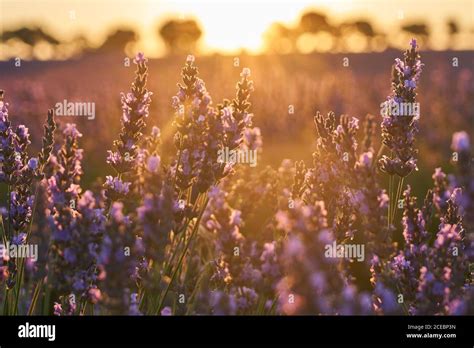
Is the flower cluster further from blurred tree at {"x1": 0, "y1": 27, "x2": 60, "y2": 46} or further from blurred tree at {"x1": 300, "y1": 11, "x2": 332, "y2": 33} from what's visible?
blurred tree at {"x1": 300, "y1": 11, "x2": 332, "y2": 33}

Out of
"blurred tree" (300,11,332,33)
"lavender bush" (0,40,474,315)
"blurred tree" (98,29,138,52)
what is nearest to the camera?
"lavender bush" (0,40,474,315)

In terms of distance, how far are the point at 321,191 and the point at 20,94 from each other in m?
12.8

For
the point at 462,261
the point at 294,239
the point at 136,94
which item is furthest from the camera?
the point at 136,94

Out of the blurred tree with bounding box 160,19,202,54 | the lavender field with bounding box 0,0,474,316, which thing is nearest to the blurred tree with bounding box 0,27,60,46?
the blurred tree with bounding box 160,19,202,54

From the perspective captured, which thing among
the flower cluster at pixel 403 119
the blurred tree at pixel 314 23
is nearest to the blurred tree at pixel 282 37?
the blurred tree at pixel 314 23

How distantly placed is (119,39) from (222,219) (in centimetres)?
10574

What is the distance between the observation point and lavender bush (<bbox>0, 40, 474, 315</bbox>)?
279 centimetres

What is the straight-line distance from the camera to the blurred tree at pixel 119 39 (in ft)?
343

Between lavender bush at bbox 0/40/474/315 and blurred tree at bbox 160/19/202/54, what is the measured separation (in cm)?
8769

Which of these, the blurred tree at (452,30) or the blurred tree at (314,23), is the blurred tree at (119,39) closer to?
the blurred tree at (314,23)

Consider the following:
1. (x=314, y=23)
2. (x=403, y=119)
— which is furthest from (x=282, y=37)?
(x=403, y=119)

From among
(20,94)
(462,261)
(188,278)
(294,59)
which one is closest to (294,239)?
(462,261)

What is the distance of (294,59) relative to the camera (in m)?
60.4
